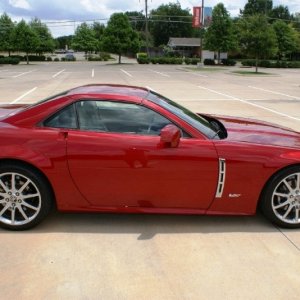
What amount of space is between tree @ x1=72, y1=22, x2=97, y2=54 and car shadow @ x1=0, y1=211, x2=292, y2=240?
77.3 metres

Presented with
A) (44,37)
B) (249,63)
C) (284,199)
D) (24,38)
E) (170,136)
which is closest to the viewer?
(170,136)

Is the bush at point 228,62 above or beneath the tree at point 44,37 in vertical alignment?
beneath

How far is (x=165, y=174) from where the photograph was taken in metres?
3.76

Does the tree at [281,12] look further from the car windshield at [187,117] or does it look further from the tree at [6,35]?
the car windshield at [187,117]

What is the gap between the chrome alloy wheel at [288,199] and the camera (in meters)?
3.93

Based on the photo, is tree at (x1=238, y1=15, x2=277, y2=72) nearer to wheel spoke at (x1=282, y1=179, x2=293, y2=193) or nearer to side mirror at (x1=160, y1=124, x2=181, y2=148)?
wheel spoke at (x1=282, y1=179, x2=293, y2=193)

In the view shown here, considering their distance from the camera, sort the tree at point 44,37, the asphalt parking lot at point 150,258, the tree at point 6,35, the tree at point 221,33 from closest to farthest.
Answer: the asphalt parking lot at point 150,258 < the tree at point 221,33 < the tree at point 6,35 < the tree at point 44,37

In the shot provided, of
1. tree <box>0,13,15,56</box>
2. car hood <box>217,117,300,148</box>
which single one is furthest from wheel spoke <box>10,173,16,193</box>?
tree <box>0,13,15,56</box>

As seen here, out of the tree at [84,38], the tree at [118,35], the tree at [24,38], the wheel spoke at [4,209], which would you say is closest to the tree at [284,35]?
the tree at [118,35]

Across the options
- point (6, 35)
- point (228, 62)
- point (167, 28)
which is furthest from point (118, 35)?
point (167, 28)

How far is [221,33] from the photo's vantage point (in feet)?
164

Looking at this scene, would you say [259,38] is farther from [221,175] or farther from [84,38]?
[84,38]

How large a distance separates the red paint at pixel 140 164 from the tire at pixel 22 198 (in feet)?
0.33

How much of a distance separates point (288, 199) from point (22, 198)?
2523 mm
